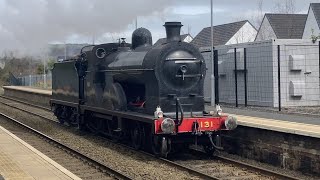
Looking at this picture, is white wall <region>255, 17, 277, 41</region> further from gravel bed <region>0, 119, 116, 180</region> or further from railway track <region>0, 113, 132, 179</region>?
railway track <region>0, 113, 132, 179</region>

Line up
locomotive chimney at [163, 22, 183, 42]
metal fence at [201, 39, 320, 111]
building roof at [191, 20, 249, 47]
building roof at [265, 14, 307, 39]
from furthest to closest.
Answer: building roof at [191, 20, 249, 47], building roof at [265, 14, 307, 39], metal fence at [201, 39, 320, 111], locomotive chimney at [163, 22, 183, 42]

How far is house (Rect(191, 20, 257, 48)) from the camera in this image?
5258 cm

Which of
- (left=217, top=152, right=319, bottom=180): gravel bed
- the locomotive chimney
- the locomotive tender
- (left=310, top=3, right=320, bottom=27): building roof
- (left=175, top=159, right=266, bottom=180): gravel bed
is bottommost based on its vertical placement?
(left=217, top=152, right=319, bottom=180): gravel bed

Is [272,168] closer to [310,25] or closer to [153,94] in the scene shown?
[153,94]

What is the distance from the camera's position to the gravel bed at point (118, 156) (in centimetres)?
964

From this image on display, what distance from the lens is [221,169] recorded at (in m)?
10.1

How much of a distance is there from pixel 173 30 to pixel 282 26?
3879 cm

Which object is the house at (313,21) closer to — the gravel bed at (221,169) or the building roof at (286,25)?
the building roof at (286,25)

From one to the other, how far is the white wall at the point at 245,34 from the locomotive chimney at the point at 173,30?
1718 inches

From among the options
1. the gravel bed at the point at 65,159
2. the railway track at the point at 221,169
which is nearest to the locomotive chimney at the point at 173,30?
the railway track at the point at 221,169

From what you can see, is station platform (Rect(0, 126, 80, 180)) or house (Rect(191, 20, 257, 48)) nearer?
station platform (Rect(0, 126, 80, 180))

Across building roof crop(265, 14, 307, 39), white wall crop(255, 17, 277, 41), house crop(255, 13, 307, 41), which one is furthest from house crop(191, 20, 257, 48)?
building roof crop(265, 14, 307, 39)

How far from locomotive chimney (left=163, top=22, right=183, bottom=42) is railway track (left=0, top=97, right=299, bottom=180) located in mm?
2865

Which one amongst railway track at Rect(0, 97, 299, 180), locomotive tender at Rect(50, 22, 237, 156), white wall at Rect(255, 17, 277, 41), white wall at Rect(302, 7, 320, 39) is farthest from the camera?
white wall at Rect(255, 17, 277, 41)
